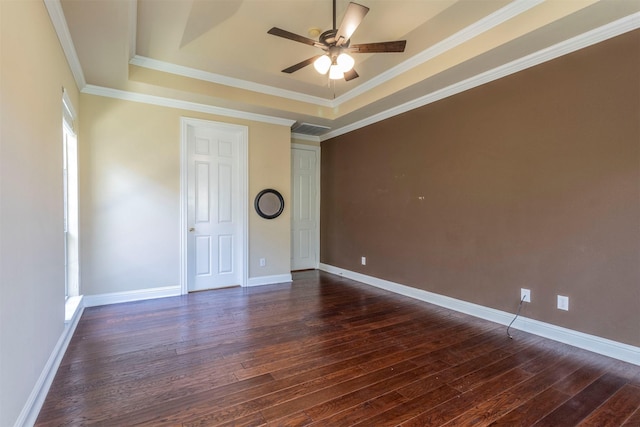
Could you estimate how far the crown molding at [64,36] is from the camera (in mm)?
2092

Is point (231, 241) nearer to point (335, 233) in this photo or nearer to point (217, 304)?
point (217, 304)

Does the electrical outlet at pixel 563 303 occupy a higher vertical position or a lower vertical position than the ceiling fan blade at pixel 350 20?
lower

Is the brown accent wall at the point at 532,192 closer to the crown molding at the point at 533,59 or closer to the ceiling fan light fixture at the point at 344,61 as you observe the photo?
the crown molding at the point at 533,59

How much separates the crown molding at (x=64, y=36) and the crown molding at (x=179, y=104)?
281mm

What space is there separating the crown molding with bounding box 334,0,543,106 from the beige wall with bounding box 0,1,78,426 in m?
3.20

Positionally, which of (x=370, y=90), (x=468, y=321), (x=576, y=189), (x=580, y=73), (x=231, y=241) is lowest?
(x=468, y=321)

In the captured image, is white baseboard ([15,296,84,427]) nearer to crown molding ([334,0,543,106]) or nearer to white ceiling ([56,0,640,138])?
white ceiling ([56,0,640,138])

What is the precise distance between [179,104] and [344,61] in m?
2.60

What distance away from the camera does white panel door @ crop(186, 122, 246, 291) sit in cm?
430

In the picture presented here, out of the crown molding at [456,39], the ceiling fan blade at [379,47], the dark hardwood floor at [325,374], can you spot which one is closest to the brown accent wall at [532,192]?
the dark hardwood floor at [325,374]

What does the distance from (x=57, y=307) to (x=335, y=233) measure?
13.2ft

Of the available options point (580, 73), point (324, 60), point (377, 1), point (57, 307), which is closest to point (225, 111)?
point (324, 60)

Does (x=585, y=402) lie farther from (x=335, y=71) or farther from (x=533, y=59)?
(x=335, y=71)

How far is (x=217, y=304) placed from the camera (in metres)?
3.77
